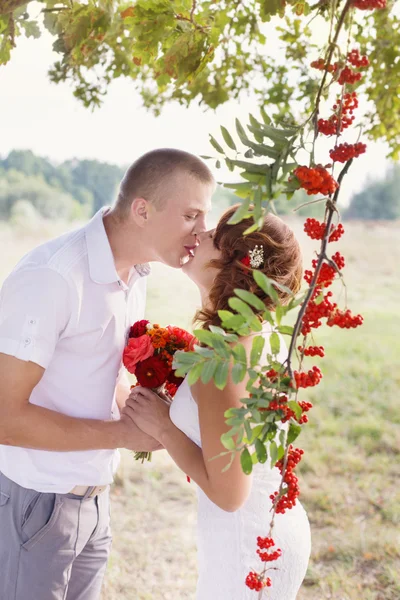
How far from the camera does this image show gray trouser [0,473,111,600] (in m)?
2.05

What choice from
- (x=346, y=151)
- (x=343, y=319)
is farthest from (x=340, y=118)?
(x=343, y=319)

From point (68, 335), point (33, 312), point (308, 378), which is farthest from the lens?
point (68, 335)

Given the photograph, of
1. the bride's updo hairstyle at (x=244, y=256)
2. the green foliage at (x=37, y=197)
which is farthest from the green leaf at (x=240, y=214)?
the green foliage at (x=37, y=197)

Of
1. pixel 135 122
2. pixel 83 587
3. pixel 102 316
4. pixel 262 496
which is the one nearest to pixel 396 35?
pixel 102 316

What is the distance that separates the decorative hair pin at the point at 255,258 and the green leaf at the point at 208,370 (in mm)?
1068

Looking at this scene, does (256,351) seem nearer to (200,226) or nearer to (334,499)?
(200,226)

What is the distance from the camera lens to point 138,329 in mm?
2277

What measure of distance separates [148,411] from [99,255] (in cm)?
56

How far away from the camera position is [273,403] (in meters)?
1.09

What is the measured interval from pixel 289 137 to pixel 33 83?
37.1ft

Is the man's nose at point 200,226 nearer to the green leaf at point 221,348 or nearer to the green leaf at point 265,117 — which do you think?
the green leaf at point 265,117

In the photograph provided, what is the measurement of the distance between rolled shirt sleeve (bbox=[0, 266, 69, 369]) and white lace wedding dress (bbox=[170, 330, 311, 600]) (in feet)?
1.58

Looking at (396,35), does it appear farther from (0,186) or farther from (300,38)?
(0,186)

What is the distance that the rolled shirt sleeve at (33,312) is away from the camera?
1831mm
